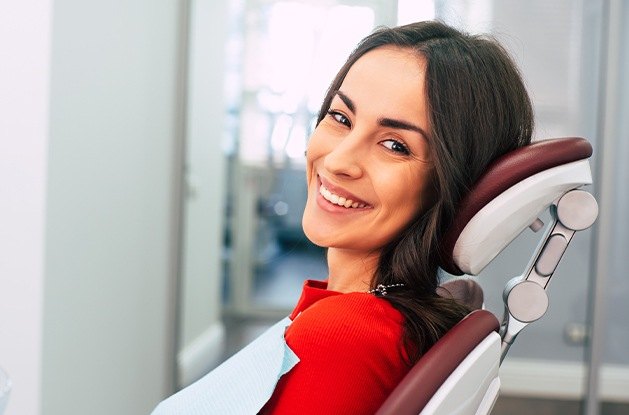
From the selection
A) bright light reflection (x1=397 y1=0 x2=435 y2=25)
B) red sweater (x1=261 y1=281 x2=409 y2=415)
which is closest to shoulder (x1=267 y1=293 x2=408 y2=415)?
red sweater (x1=261 y1=281 x2=409 y2=415)

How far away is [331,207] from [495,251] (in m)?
0.22

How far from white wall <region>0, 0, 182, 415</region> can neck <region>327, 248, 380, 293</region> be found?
1.17 meters

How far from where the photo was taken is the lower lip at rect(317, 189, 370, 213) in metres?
0.97

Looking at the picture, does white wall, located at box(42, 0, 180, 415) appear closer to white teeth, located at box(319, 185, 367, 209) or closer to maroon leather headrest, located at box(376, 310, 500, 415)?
white teeth, located at box(319, 185, 367, 209)

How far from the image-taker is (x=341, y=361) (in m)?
0.80

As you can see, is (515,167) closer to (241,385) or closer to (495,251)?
(495,251)

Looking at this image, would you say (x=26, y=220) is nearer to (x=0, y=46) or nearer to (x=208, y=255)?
(x=0, y=46)

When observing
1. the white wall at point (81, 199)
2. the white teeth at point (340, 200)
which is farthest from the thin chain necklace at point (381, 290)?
the white wall at point (81, 199)

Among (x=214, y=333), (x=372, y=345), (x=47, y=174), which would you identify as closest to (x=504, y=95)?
(x=372, y=345)

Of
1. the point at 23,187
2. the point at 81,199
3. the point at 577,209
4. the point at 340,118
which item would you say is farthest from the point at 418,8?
the point at 577,209

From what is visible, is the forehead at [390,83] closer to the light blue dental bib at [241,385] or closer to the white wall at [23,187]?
the light blue dental bib at [241,385]

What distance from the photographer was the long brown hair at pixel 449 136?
2.98 ft

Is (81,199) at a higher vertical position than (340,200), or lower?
lower

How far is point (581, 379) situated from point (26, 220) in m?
2.18
